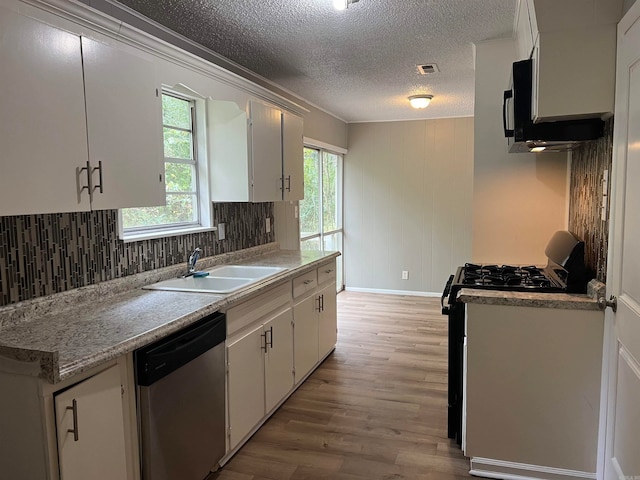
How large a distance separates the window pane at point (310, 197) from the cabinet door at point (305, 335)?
190 cm

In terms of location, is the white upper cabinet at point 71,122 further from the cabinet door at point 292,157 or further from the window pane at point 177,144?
the cabinet door at point 292,157

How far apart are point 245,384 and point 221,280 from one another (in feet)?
2.35

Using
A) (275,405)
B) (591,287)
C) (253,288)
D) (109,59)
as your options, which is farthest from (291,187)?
(591,287)

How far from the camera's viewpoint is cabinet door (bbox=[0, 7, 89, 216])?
1525 millimetres

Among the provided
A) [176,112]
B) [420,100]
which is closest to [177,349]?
[176,112]

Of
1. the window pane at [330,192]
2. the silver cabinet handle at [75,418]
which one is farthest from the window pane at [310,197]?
the silver cabinet handle at [75,418]

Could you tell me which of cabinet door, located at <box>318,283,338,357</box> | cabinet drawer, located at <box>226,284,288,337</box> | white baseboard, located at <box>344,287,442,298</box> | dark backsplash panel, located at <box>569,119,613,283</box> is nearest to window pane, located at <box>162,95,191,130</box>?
cabinet drawer, located at <box>226,284,288,337</box>

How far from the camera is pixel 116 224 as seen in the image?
8.00 feet

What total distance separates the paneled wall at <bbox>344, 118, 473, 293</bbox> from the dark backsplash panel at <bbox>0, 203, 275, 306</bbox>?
3843 mm

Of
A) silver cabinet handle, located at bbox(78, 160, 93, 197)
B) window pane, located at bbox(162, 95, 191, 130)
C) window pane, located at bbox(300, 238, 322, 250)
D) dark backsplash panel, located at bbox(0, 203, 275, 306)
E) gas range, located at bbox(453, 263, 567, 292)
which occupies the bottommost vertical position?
window pane, located at bbox(300, 238, 322, 250)

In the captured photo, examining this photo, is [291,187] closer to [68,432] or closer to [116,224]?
[116,224]

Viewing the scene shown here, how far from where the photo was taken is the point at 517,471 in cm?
230

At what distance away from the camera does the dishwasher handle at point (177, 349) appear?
5.90 feet

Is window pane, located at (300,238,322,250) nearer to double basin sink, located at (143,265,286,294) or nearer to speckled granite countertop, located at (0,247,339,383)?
double basin sink, located at (143,265,286,294)
